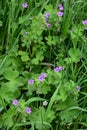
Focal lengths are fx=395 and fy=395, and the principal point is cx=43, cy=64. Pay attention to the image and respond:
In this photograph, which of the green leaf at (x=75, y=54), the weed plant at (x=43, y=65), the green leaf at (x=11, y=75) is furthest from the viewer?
the green leaf at (x=75, y=54)

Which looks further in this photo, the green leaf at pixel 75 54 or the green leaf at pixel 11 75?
the green leaf at pixel 75 54

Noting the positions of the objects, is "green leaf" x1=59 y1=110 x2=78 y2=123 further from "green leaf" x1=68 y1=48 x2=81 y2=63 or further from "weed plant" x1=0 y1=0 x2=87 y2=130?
"green leaf" x1=68 y1=48 x2=81 y2=63

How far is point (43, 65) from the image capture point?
271cm

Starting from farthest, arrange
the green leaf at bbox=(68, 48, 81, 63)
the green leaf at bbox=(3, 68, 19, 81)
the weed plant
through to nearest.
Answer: the green leaf at bbox=(68, 48, 81, 63)
the green leaf at bbox=(3, 68, 19, 81)
the weed plant

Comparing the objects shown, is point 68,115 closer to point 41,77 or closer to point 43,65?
point 41,77

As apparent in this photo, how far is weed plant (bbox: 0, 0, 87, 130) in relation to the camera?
7.66 ft

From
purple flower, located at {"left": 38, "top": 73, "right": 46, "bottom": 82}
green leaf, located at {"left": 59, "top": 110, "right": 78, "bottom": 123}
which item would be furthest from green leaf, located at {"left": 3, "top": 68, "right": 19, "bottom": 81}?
green leaf, located at {"left": 59, "top": 110, "right": 78, "bottom": 123}

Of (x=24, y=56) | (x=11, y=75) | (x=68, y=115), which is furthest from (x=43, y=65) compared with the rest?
(x=68, y=115)

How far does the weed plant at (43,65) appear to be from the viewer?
2336 millimetres

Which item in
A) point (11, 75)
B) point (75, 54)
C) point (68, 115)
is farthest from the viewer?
point (75, 54)

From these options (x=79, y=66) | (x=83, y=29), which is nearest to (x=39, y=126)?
(x=79, y=66)

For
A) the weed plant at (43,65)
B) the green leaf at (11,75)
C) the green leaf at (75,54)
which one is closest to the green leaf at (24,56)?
the weed plant at (43,65)

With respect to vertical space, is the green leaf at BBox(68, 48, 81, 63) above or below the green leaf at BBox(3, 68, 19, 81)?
above

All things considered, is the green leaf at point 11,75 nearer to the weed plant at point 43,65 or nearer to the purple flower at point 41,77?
the weed plant at point 43,65
